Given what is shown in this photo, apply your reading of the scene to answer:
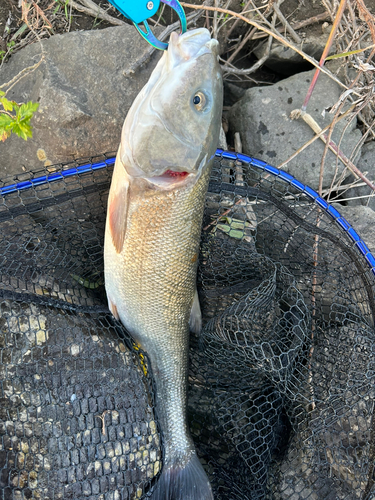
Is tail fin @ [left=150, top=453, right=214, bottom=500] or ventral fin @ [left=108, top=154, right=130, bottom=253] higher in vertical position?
ventral fin @ [left=108, top=154, right=130, bottom=253]

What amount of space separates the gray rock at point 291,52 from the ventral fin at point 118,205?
2077 millimetres

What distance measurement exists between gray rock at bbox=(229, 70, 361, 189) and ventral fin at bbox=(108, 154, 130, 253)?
1394 mm

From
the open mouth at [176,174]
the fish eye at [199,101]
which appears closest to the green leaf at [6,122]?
the open mouth at [176,174]

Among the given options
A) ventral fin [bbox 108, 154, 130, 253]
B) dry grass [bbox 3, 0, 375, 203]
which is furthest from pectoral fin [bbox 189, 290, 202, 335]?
dry grass [bbox 3, 0, 375, 203]

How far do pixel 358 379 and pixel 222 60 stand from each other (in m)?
2.66

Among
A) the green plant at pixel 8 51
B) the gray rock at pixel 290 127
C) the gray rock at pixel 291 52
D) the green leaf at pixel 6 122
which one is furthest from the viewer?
the gray rock at pixel 291 52

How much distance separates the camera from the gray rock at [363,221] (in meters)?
2.91

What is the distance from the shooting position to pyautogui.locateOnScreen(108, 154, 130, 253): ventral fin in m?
2.09

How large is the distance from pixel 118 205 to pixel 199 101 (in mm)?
704

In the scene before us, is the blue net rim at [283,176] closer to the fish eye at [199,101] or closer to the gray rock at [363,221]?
the fish eye at [199,101]

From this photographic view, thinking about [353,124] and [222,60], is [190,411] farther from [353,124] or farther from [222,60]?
[222,60]

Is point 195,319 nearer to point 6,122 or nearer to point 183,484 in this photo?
point 183,484

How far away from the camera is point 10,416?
1.89m

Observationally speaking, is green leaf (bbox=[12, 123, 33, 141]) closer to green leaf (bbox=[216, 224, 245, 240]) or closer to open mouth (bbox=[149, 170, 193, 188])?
open mouth (bbox=[149, 170, 193, 188])
